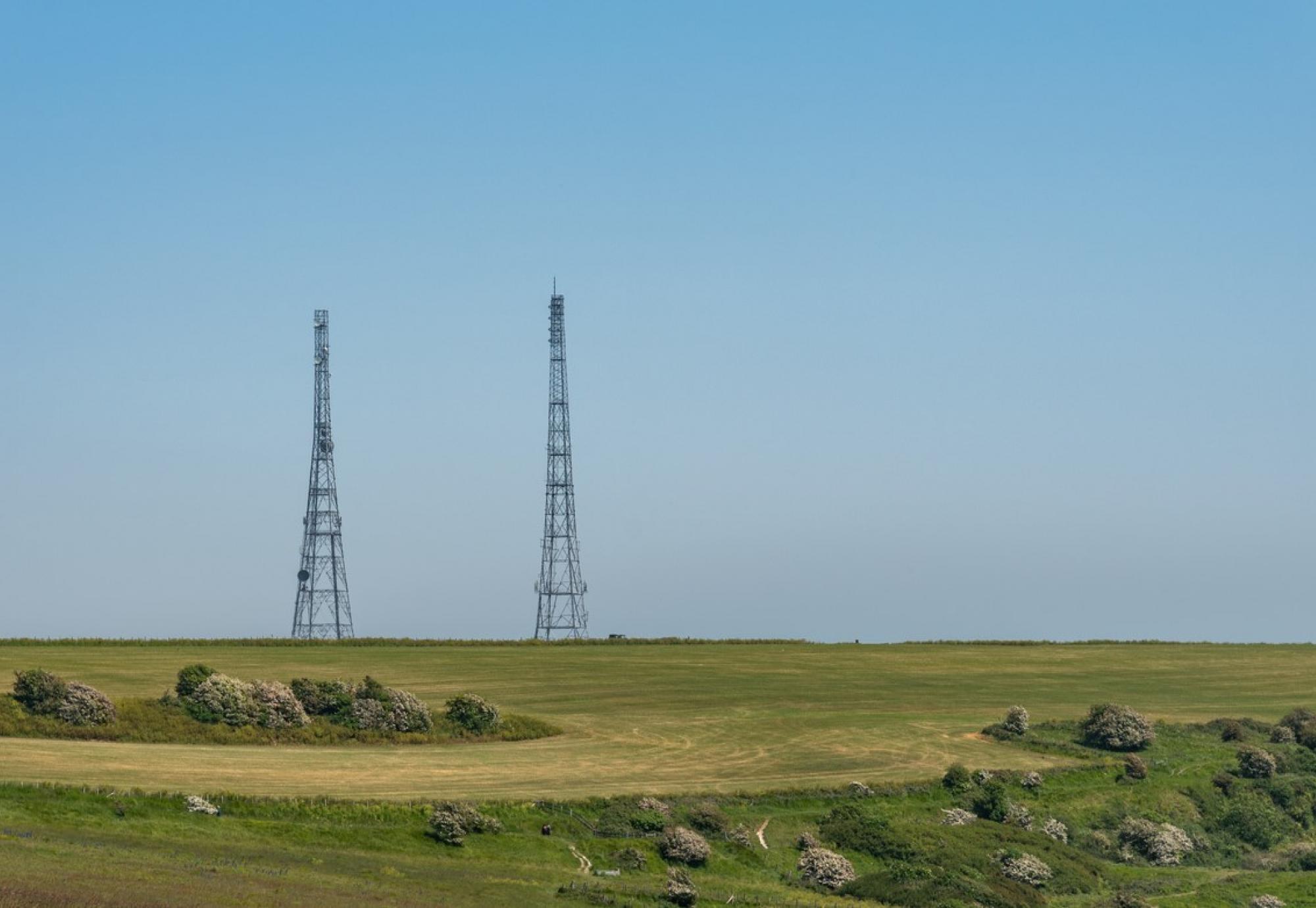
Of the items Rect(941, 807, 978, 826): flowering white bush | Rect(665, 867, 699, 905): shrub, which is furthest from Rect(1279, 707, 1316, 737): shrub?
Rect(665, 867, 699, 905): shrub

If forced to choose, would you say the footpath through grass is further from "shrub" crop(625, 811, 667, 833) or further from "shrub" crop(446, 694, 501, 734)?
"shrub" crop(446, 694, 501, 734)

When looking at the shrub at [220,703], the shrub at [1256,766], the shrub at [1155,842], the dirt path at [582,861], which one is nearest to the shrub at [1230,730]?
the shrub at [1256,766]

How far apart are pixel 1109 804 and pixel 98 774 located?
48.9 m

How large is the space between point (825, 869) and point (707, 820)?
575 centimetres

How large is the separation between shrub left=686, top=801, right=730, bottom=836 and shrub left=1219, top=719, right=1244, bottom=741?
1741 inches

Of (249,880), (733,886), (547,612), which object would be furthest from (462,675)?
(249,880)

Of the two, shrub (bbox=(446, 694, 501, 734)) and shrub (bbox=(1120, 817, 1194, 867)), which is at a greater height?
shrub (bbox=(446, 694, 501, 734))

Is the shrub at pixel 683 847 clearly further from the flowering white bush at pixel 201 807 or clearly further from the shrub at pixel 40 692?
the shrub at pixel 40 692

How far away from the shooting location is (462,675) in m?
108

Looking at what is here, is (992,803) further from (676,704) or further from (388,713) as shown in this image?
(388,713)

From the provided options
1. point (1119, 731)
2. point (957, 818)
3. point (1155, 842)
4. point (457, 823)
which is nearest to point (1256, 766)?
point (1119, 731)

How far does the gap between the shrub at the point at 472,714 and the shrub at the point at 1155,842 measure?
33.7 m

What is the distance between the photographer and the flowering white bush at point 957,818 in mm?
69750

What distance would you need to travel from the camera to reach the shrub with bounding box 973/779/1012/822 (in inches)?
2813
